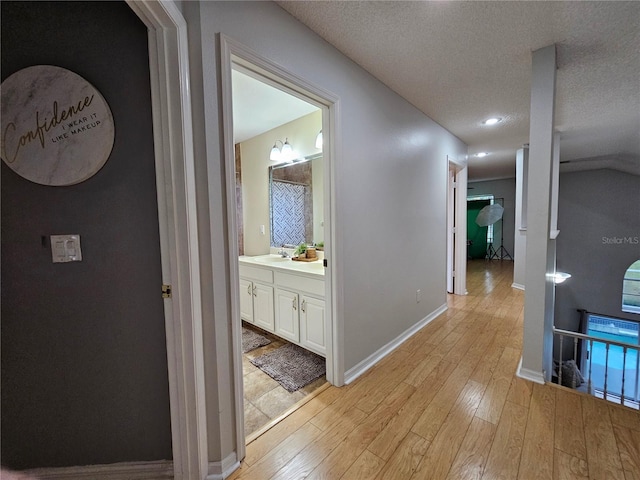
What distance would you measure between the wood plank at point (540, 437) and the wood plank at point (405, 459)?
1.43 ft

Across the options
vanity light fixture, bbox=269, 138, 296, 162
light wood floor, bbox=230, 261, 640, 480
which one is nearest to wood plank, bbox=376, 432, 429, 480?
light wood floor, bbox=230, 261, 640, 480

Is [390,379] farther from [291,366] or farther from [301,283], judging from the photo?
[301,283]

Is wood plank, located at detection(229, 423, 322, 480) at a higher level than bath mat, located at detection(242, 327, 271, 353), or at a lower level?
higher

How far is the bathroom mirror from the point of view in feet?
9.64

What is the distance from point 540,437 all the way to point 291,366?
166 centimetres

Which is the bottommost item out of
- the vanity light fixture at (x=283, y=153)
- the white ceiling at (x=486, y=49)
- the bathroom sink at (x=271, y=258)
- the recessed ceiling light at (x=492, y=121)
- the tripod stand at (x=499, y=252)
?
the tripod stand at (x=499, y=252)

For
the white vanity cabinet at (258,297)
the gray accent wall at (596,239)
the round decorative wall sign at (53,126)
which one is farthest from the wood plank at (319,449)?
the gray accent wall at (596,239)

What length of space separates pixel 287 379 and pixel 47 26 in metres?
2.36

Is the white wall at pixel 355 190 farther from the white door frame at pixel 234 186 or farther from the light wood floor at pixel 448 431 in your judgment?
the light wood floor at pixel 448 431

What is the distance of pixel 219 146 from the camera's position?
1.20 metres

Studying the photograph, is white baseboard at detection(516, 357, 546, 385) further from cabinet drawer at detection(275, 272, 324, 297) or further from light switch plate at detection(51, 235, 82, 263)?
light switch plate at detection(51, 235, 82, 263)

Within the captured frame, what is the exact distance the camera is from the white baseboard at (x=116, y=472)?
3.96ft

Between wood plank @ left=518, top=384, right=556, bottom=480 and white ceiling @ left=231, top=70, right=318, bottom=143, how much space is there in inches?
110

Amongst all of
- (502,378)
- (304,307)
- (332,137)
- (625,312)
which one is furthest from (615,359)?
(332,137)
